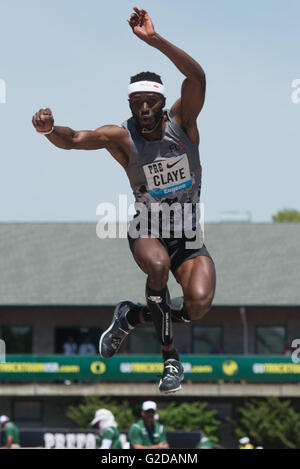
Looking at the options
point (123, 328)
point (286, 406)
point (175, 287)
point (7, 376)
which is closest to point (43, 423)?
point (7, 376)

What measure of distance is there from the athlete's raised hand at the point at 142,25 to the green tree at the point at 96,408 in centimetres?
2844

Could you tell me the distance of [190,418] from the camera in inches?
1412

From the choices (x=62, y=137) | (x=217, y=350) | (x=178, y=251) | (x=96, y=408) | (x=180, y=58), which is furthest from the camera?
(x=217, y=350)

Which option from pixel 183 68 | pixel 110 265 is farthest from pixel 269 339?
pixel 183 68

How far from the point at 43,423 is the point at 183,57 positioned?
34.4 m

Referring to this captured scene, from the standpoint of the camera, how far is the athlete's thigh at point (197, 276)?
28.5ft

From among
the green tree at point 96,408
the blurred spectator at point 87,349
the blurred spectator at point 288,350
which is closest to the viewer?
the green tree at point 96,408

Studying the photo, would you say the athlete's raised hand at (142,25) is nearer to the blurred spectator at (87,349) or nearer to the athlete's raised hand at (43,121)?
the athlete's raised hand at (43,121)

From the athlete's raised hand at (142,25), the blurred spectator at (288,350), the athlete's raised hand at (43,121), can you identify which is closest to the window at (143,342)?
the blurred spectator at (288,350)

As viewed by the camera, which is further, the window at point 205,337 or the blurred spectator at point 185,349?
the window at point 205,337

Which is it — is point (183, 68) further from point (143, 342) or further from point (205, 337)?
point (205, 337)

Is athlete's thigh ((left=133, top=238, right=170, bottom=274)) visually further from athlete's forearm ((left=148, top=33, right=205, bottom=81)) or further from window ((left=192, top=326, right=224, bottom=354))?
window ((left=192, top=326, right=224, bottom=354))

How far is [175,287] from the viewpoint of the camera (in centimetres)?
4062

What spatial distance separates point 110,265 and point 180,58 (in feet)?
121
